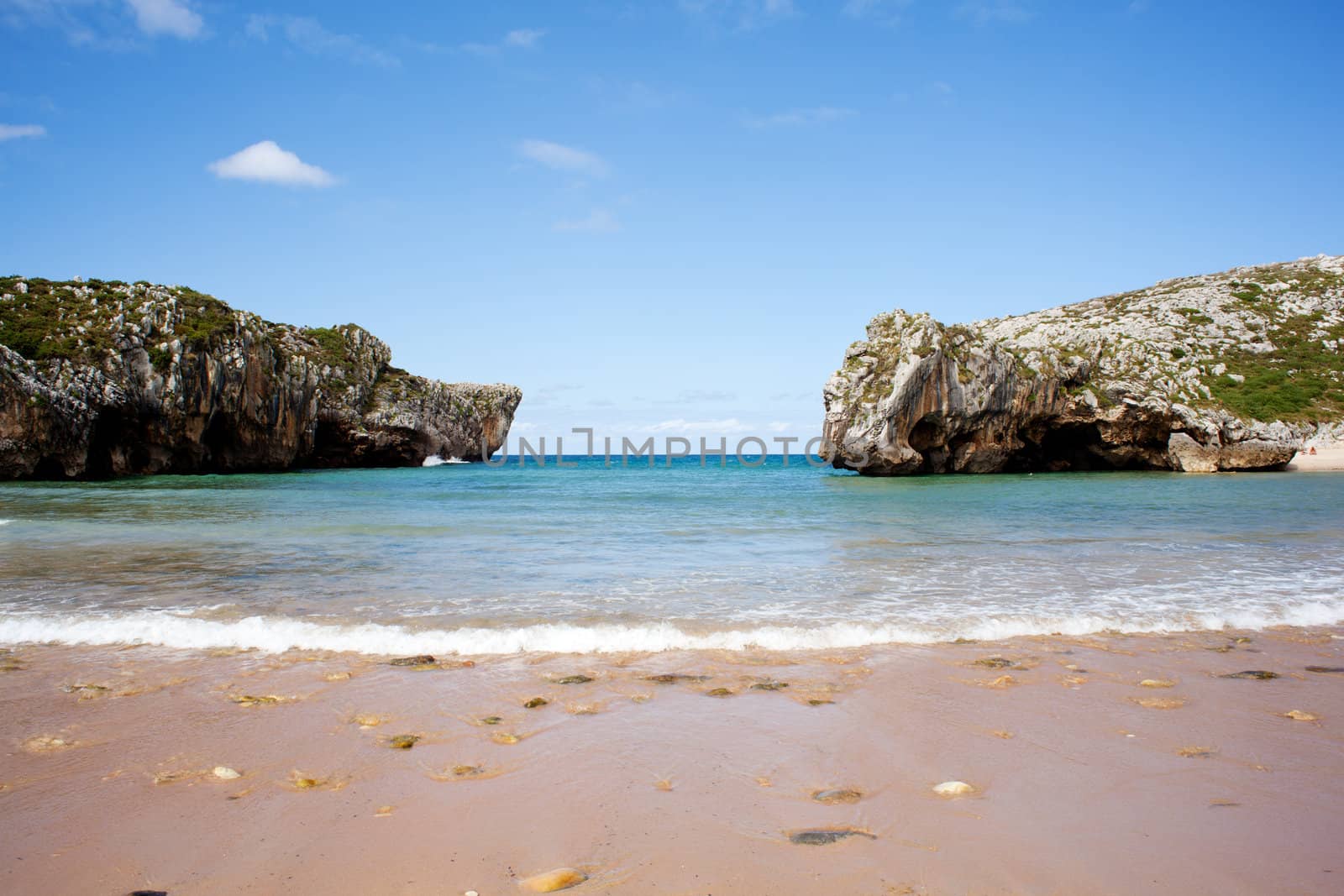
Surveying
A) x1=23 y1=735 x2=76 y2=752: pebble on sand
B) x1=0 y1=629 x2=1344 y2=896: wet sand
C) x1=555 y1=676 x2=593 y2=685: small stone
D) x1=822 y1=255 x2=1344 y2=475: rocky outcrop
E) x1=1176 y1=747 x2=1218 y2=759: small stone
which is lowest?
x1=555 y1=676 x2=593 y2=685: small stone

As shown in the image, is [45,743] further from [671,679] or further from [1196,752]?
[1196,752]

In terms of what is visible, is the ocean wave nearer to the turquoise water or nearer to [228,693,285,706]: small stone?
the turquoise water

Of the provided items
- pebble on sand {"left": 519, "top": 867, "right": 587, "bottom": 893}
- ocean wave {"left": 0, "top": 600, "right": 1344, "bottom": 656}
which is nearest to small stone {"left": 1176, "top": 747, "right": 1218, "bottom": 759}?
ocean wave {"left": 0, "top": 600, "right": 1344, "bottom": 656}

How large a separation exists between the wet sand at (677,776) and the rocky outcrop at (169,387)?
35.1 metres

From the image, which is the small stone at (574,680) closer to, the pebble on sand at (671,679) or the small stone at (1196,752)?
the pebble on sand at (671,679)

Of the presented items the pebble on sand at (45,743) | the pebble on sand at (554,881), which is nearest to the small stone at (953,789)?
the pebble on sand at (554,881)

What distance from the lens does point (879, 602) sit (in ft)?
26.9

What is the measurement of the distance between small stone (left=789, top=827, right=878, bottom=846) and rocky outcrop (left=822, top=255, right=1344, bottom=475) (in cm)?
3372

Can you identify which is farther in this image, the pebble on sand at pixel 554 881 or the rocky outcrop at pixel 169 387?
the rocky outcrop at pixel 169 387

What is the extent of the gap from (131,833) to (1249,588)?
10.9m

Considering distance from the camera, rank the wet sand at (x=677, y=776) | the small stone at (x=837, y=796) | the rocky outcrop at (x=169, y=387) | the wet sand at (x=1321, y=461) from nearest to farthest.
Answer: the wet sand at (x=677, y=776) < the small stone at (x=837, y=796) < the rocky outcrop at (x=169, y=387) < the wet sand at (x=1321, y=461)

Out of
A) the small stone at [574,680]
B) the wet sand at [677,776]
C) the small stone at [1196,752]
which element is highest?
the small stone at [1196,752]

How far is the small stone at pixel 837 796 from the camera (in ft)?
11.5

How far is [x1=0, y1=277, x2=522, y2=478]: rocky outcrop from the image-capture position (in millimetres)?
32844
